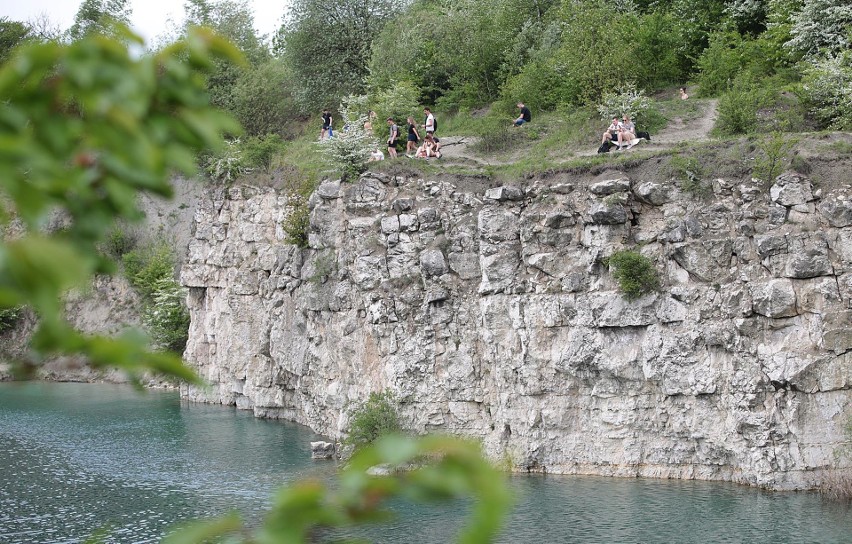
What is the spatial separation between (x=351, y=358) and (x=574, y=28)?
17.6 meters

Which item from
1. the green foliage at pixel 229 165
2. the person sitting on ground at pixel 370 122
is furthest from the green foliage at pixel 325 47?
the person sitting on ground at pixel 370 122

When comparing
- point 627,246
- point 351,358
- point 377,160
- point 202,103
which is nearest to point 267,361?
point 351,358

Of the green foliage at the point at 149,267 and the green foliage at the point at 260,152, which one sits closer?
the green foliage at the point at 260,152

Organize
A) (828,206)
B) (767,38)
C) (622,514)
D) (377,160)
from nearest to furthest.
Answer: (622,514) < (828,206) < (377,160) < (767,38)

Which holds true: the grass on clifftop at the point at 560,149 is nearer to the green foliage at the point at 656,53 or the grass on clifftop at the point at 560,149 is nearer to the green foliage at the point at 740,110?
the green foliage at the point at 740,110

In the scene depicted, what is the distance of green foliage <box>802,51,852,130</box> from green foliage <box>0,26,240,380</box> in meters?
30.3

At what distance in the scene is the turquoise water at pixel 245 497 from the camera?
2178 cm

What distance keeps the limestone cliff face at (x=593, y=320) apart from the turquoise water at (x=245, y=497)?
1385mm

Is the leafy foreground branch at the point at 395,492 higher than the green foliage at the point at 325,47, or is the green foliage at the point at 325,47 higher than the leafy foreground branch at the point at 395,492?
the green foliage at the point at 325,47

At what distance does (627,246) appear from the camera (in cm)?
2778

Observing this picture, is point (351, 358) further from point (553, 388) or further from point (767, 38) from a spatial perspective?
point (767, 38)

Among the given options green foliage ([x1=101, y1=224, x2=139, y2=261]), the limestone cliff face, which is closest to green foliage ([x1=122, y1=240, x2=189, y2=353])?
green foliage ([x1=101, y1=224, x2=139, y2=261])

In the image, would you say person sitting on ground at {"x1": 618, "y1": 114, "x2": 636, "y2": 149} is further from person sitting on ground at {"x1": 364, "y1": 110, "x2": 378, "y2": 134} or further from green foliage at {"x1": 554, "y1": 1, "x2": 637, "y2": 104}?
person sitting on ground at {"x1": 364, "y1": 110, "x2": 378, "y2": 134}

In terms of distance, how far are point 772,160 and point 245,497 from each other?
59.3ft
